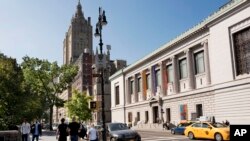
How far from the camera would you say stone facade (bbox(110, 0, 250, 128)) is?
3156cm

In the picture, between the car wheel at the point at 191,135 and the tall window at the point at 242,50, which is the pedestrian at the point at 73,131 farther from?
the tall window at the point at 242,50

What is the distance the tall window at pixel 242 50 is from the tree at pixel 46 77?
145ft

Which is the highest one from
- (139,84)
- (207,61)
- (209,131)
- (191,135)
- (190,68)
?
(207,61)

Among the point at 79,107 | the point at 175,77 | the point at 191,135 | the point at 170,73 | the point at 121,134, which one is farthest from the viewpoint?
the point at 79,107

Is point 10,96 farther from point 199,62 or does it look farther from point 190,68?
point 199,62

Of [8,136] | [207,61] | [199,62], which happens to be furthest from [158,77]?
[8,136]

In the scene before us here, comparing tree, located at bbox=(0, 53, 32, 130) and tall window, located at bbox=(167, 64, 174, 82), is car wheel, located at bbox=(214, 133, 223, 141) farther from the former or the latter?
tall window, located at bbox=(167, 64, 174, 82)

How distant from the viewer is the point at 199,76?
4012 centimetres

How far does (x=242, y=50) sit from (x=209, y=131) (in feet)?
41.2

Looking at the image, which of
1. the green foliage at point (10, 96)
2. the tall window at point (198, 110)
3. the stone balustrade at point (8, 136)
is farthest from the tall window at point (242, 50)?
the green foliage at point (10, 96)

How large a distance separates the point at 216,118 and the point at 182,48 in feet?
41.1

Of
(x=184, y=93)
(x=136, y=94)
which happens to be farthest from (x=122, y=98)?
(x=184, y=93)

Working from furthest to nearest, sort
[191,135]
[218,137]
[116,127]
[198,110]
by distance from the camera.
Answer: [198,110] < [191,135] < [218,137] < [116,127]

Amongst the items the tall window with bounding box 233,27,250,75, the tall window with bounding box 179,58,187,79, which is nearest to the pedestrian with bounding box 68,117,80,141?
the tall window with bounding box 233,27,250,75
